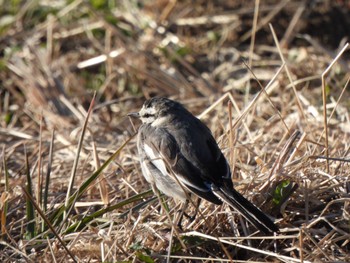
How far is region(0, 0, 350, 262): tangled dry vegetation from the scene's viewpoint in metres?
5.14

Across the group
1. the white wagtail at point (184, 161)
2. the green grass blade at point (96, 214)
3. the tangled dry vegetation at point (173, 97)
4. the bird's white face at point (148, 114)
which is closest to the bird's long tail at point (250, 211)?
the white wagtail at point (184, 161)

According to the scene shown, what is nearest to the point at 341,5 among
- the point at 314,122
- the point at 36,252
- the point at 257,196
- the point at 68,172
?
the point at 314,122

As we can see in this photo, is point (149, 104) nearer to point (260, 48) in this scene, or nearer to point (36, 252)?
point (36, 252)

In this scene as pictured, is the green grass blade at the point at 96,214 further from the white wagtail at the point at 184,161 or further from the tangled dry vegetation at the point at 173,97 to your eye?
the white wagtail at the point at 184,161

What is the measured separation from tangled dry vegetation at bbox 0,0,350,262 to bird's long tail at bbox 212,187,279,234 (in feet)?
0.43

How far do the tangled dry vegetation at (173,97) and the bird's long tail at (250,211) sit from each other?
132 millimetres

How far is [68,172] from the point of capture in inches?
275

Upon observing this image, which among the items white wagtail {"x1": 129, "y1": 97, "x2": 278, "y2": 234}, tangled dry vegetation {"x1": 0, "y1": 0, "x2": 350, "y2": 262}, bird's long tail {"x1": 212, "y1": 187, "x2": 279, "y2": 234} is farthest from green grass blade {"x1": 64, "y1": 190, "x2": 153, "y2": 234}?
bird's long tail {"x1": 212, "y1": 187, "x2": 279, "y2": 234}

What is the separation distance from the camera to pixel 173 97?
883 cm

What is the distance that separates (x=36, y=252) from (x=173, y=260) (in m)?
0.91

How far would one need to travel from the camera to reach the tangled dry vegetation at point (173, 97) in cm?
514

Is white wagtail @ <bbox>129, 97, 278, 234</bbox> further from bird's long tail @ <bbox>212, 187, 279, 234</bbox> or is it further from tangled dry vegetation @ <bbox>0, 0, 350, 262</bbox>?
tangled dry vegetation @ <bbox>0, 0, 350, 262</bbox>

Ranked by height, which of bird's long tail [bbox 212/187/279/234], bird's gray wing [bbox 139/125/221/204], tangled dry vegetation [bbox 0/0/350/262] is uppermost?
bird's gray wing [bbox 139/125/221/204]

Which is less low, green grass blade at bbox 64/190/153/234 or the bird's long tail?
the bird's long tail
